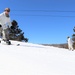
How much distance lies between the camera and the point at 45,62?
283 inches

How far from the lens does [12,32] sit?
64.6m

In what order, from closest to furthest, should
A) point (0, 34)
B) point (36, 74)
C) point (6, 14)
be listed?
point (36, 74), point (6, 14), point (0, 34)

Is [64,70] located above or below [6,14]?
below

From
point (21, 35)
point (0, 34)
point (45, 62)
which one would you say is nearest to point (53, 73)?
point (45, 62)

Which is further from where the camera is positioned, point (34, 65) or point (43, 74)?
point (34, 65)

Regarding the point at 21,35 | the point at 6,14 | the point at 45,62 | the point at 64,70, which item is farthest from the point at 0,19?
the point at 21,35

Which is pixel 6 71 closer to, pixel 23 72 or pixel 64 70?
pixel 23 72

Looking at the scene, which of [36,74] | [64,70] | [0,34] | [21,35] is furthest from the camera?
[21,35]

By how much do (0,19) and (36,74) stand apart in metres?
6.33

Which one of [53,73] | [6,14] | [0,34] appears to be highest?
[6,14]

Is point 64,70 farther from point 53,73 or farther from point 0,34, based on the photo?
point 0,34

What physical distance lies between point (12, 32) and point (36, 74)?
59.3 meters

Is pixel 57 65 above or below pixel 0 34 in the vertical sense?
below

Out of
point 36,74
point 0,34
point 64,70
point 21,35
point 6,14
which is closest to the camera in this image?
point 36,74
